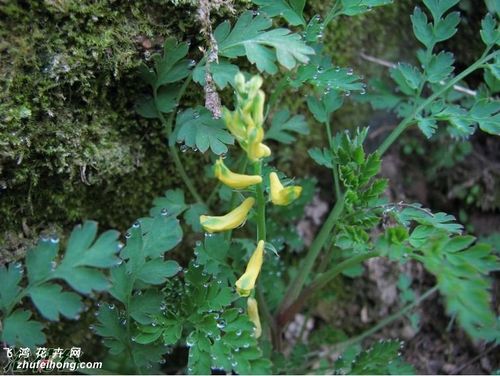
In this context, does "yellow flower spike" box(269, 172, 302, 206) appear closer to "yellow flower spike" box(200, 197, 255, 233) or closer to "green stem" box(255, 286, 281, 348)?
"yellow flower spike" box(200, 197, 255, 233)

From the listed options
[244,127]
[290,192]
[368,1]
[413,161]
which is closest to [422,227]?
[290,192]

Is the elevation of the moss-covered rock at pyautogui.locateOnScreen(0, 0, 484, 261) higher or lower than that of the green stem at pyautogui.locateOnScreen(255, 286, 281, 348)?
higher

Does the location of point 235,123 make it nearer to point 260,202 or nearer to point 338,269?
point 260,202

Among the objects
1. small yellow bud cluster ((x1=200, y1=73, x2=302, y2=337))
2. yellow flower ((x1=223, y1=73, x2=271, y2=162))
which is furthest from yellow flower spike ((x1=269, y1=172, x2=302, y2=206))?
yellow flower ((x1=223, y1=73, x2=271, y2=162))

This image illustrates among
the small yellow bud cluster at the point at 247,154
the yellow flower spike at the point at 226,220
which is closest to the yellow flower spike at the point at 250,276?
the small yellow bud cluster at the point at 247,154

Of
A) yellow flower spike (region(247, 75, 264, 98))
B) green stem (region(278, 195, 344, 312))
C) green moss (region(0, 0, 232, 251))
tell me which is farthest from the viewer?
green stem (region(278, 195, 344, 312))
